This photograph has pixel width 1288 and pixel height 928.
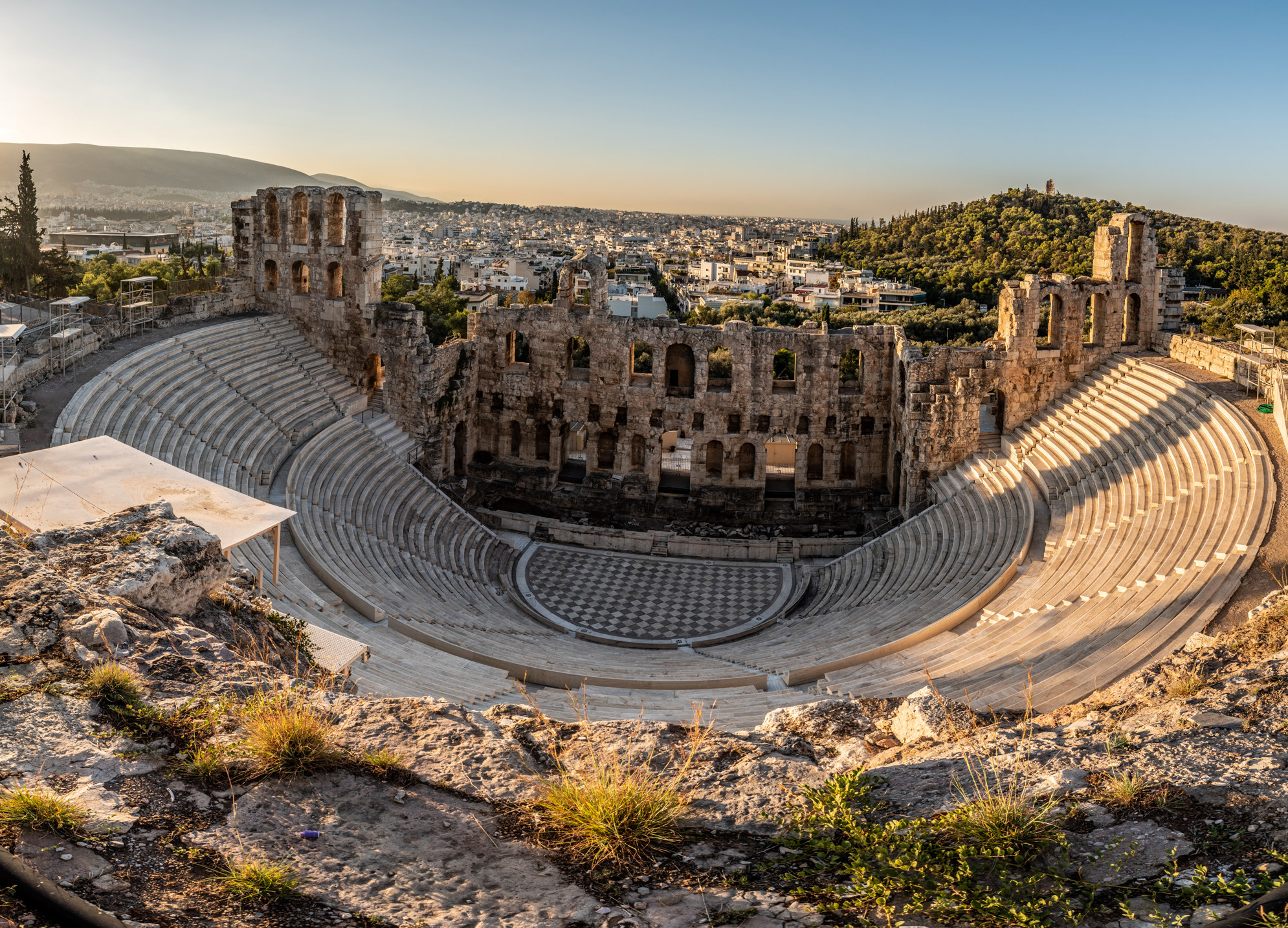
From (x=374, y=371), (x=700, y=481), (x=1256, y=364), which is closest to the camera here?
(x=1256, y=364)

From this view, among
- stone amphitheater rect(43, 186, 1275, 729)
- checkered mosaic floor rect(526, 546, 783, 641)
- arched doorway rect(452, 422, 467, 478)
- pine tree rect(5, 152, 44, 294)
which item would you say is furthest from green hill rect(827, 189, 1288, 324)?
pine tree rect(5, 152, 44, 294)

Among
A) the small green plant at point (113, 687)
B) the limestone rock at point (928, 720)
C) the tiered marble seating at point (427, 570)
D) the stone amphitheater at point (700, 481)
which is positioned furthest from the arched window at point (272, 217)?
the limestone rock at point (928, 720)

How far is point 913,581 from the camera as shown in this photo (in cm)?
2231

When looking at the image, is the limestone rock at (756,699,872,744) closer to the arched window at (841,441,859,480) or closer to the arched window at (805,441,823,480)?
the arched window at (805,441,823,480)

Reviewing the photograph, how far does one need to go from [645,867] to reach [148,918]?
8.60 ft

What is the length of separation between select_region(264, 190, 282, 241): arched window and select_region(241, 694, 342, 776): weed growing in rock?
96.7ft

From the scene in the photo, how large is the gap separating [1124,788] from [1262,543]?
41.3ft

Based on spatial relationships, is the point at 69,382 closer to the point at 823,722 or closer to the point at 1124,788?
the point at 823,722

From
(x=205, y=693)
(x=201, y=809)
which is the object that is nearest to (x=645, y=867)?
(x=201, y=809)

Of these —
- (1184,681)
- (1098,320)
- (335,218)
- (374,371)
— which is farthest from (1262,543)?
(335,218)

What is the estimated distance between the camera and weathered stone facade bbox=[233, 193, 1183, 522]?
1160 inches

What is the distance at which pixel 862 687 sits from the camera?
15.5m

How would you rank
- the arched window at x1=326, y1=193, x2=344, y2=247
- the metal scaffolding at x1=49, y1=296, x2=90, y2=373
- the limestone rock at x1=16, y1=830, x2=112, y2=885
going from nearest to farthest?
the limestone rock at x1=16, y1=830, x2=112, y2=885, the metal scaffolding at x1=49, y1=296, x2=90, y2=373, the arched window at x1=326, y1=193, x2=344, y2=247

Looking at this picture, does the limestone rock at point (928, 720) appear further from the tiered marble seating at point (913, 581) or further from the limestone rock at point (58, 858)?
the tiered marble seating at point (913, 581)
